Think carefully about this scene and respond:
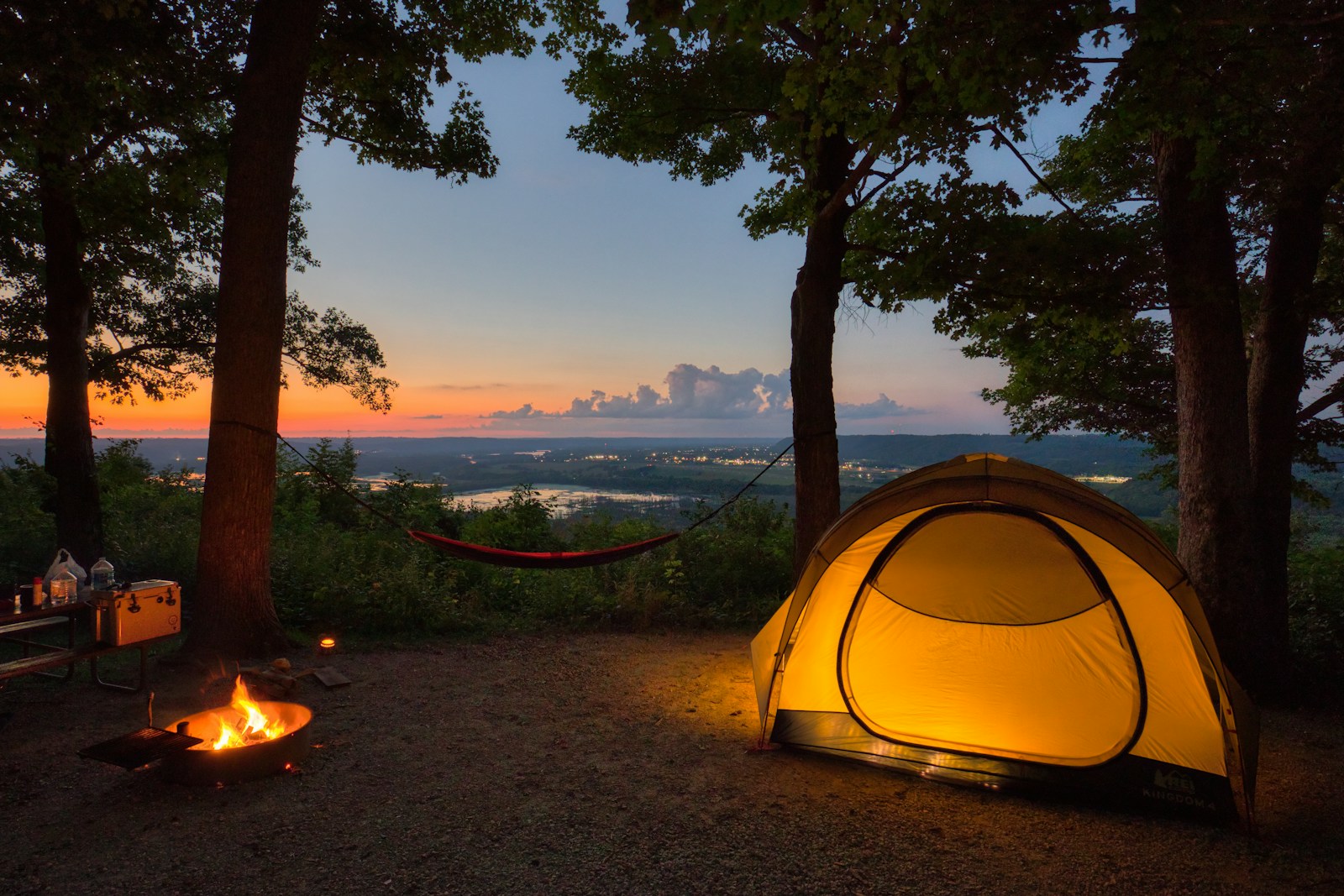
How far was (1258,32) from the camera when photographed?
396 centimetres

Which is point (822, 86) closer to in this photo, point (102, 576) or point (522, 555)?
point (522, 555)

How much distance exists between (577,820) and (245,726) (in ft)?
5.88

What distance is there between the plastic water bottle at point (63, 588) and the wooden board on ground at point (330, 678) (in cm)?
148

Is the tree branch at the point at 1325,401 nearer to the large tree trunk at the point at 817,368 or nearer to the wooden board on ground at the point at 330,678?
the large tree trunk at the point at 817,368

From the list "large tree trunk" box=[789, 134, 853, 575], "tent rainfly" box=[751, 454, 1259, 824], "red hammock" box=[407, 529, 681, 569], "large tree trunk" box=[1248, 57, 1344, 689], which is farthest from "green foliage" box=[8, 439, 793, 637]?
"large tree trunk" box=[1248, 57, 1344, 689]

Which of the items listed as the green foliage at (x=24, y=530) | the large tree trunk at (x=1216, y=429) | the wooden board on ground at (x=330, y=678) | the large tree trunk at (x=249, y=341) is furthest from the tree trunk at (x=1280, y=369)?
the green foliage at (x=24, y=530)

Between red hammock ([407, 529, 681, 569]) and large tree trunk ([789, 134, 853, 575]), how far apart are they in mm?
1308

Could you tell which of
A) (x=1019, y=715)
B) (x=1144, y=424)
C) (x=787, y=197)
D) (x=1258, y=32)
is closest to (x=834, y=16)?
(x=787, y=197)

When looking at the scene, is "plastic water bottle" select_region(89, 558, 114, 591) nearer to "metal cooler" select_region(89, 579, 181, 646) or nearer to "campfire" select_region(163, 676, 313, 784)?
"metal cooler" select_region(89, 579, 181, 646)

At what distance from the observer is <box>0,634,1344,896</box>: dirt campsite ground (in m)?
2.48

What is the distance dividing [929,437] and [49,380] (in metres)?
37.7

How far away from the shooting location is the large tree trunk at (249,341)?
16.1 ft

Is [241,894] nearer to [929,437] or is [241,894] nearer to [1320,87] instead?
[1320,87]

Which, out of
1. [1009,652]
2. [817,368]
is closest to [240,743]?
[1009,652]
